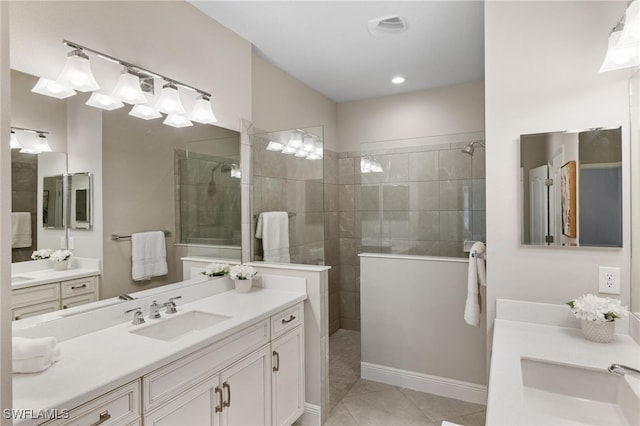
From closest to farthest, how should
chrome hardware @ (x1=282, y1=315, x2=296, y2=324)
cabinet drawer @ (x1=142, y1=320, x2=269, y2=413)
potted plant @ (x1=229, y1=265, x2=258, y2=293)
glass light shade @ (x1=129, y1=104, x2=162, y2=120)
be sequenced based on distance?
cabinet drawer @ (x1=142, y1=320, x2=269, y2=413), glass light shade @ (x1=129, y1=104, x2=162, y2=120), chrome hardware @ (x1=282, y1=315, x2=296, y2=324), potted plant @ (x1=229, y1=265, x2=258, y2=293)

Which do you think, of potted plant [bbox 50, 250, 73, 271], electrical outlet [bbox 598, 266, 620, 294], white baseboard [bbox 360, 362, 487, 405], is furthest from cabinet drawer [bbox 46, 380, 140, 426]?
white baseboard [bbox 360, 362, 487, 405]

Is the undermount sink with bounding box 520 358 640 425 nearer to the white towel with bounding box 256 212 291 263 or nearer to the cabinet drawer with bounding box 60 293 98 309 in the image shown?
the white towel with bounding box 256 212 291 263

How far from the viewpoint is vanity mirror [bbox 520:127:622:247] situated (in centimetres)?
156

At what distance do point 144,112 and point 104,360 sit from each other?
1301 mm

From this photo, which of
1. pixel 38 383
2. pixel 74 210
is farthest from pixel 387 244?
pixel 38 383

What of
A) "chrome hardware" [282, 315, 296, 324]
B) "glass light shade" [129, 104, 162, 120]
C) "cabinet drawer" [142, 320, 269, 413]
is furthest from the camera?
Result: "chrome hardware" [282, 315, 296, 324]

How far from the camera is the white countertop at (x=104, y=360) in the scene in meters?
1.04

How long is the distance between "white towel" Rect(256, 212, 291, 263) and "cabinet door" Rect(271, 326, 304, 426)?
0.59m

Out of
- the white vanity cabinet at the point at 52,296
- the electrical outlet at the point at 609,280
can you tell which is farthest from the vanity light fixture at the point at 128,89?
the electrical outlet at the point at 609,280

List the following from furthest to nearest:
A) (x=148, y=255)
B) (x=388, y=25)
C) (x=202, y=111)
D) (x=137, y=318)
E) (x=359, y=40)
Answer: (x=359, y=40)
(x=388, y=25)
(x=202, y=111)
(x=148, y=255)
(x=137, y=318)

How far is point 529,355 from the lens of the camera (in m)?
1.36

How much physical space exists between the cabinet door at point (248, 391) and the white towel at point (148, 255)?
0.73 m

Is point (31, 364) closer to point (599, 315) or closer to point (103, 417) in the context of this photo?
point (103, 417)

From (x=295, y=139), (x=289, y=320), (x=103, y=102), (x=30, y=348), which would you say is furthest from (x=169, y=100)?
(x=289, y=320)
